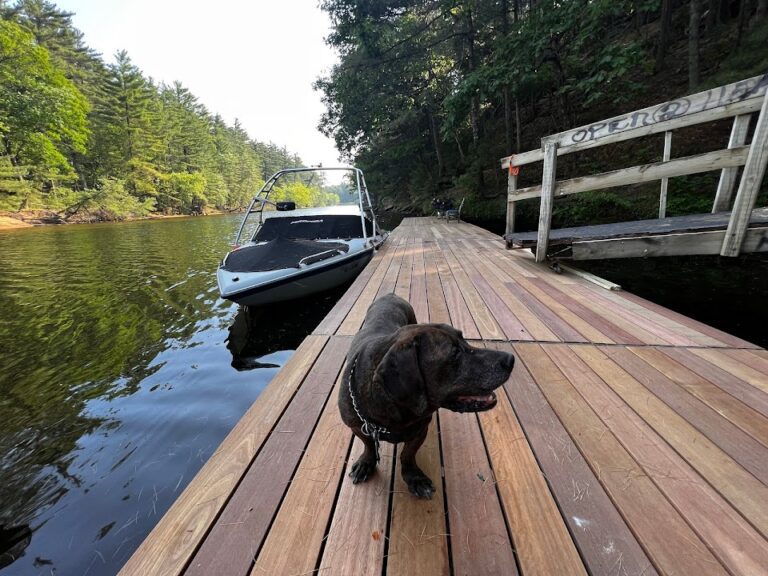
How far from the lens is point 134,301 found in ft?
23.1

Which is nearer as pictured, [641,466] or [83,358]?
[641,466]

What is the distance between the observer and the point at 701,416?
6.39 ft

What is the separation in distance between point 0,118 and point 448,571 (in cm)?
3852

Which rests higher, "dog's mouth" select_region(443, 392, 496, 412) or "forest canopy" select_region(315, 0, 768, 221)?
"forest canopy" select_region(315, 0, 768, 221)

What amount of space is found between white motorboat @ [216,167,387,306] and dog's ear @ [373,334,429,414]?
413 cm

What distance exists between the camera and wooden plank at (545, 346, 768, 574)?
4.07 ft

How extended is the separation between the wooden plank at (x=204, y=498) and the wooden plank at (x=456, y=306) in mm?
1827

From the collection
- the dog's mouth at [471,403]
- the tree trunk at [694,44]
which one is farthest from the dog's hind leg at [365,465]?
the tree trunk at [694,44]

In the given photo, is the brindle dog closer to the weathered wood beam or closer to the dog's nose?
the dog's nose

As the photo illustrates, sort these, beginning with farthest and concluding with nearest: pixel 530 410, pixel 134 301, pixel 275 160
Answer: pixel 275 160
pixel 134 301
pixel 530 410

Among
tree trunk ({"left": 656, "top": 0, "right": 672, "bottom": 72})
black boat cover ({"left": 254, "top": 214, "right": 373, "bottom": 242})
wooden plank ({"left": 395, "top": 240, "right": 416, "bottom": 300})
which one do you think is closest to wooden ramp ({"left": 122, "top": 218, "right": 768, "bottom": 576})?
wooden plank ({"left": 395, "top": 240, "right": 416, "bottom": 300})

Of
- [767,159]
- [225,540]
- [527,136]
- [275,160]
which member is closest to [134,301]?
[225,540]

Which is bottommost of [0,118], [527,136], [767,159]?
[767,159]

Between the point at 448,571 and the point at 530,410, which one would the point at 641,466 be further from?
the point at 448,571
